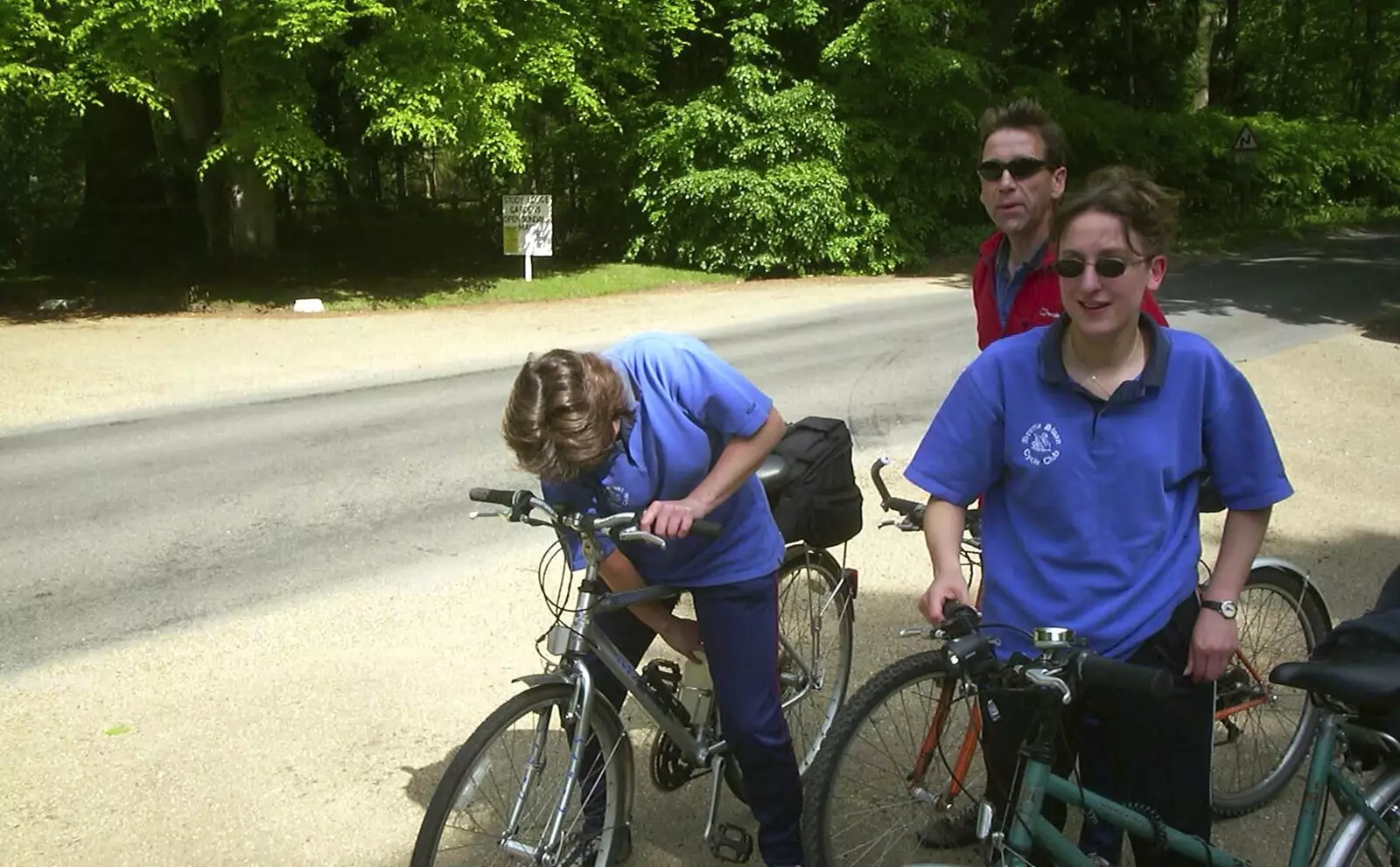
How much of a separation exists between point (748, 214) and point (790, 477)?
712 inches

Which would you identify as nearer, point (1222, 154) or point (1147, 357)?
point (1147, 357)

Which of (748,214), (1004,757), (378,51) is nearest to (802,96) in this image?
(748,214)

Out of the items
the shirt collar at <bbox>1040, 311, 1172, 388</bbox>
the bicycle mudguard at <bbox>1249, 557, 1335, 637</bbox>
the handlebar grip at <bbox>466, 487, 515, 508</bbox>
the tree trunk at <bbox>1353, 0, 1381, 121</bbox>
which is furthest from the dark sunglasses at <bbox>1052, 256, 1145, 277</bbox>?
the tree trunk at <bbox>1353, 0, 1381, 121</bbox>

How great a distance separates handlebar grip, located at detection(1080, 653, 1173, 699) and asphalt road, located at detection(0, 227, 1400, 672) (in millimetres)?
4543

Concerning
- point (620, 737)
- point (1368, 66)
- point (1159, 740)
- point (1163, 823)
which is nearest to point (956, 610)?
point (1159, 740)

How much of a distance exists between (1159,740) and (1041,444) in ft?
2.28

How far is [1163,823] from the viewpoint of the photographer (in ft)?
8.14

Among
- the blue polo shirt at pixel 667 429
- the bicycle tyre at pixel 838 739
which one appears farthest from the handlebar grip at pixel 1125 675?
the blue polo shirt at pixel 667 429

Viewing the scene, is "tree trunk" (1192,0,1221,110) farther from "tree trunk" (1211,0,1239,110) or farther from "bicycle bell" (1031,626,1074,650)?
"bicycle bell" (1031,626,1074,650)

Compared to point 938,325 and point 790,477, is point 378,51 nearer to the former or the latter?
point 938,325

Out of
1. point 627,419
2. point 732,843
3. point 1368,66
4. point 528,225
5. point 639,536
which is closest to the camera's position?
point 639,536

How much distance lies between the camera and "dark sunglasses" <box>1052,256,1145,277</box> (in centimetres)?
229

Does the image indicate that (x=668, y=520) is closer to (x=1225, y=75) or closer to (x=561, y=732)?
(x=561, y=732)

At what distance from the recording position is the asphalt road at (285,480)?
5.90 meters
